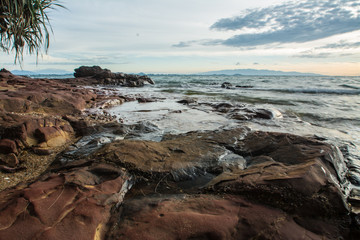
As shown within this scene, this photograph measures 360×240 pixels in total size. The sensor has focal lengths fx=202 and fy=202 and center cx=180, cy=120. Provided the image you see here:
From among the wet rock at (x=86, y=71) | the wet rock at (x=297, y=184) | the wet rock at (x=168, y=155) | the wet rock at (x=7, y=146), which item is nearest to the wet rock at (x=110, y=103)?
the wet rock at (x=7, y=146)

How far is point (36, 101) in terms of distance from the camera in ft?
21.5

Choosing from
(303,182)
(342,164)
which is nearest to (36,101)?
(303,182)

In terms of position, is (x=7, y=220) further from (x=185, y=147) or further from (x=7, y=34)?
(x=7, y=34)

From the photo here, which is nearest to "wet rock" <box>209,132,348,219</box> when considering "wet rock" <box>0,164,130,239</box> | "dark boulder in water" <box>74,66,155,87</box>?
"wet rock" <box>0,164,130,239</box>

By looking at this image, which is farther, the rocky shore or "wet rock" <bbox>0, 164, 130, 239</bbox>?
the rocky shore

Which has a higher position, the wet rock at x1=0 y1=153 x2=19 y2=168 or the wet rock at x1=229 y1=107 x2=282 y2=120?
the wet rock at x1=0 y1=153 x2=19 y2=168

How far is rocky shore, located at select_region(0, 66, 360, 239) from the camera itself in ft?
5.11

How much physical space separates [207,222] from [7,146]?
328 centimetres

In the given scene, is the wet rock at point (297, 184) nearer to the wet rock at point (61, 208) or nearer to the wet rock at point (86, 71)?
the wet rock at point (61, 208)

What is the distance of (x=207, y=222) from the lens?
1.60m

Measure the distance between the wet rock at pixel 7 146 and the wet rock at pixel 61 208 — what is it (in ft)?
4.90

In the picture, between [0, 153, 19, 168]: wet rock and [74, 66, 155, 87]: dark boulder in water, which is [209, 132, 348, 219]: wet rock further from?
[74, 66, 155, 87]: dark boulder in water

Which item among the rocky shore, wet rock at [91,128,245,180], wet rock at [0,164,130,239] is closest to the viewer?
wet rock at [0,164,130,239]

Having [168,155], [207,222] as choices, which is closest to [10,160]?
[168,155]
